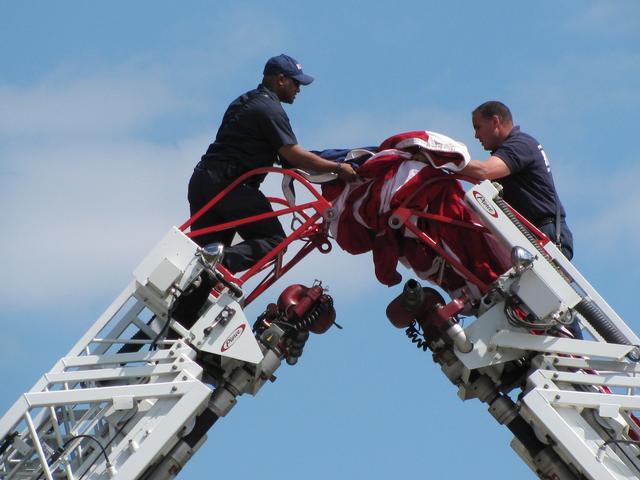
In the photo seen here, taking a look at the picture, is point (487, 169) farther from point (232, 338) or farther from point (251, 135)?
point (232, 338)

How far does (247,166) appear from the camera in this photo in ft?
44.3

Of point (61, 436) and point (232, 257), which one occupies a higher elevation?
point (232, 257)

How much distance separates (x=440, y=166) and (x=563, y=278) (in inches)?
60.4

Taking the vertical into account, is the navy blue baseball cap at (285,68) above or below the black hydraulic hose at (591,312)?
above

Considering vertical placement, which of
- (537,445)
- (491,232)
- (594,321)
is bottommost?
(537,445)

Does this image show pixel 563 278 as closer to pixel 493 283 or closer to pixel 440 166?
pixel 493 283

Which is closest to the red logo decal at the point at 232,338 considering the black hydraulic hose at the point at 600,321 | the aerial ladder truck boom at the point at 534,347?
the aerial ladder truck boom at the point at 534,347

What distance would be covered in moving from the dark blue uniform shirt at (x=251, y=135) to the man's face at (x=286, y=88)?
0.24m

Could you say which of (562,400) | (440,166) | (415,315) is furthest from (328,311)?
(562,400)

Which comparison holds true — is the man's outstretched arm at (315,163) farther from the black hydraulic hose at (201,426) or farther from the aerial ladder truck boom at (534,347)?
the black hydraulic hose at (201,426)

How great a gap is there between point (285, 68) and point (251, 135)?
864 millimetres

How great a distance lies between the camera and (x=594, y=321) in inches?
491

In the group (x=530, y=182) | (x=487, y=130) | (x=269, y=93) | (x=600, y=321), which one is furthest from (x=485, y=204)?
(x=269, y=93)

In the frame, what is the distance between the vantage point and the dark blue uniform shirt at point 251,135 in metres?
13.4
